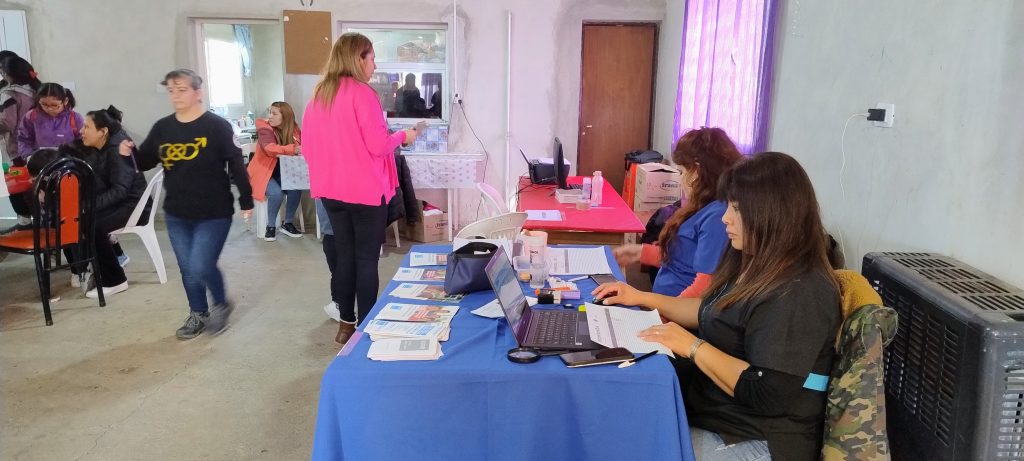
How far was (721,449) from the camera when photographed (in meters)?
1.54

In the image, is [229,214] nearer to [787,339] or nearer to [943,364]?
[787,339]

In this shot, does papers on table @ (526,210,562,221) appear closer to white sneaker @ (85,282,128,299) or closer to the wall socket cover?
the wall socket cover

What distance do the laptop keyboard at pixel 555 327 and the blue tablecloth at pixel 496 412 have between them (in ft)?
0.46

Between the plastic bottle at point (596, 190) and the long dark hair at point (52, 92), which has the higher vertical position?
the long dark hair at point (52, 92)

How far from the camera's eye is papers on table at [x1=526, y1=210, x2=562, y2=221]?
126 inches

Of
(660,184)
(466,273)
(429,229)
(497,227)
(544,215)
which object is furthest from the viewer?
(429,229)

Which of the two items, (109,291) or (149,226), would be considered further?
(149,226)

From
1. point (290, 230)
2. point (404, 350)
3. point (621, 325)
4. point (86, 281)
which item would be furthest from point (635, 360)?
point (290, 230)

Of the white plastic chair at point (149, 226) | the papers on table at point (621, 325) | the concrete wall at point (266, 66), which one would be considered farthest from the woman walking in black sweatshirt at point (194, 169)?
the concrete wall at point (266, 66)

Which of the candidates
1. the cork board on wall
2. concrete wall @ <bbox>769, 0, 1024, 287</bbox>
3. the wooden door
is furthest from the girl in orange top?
concrete wall @ <bbox>769, 0, 1024, 287</bbox>

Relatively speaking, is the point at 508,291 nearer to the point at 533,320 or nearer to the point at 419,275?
the point at 533,320

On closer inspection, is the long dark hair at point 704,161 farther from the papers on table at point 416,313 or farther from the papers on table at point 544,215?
the papers on table at point 544,215

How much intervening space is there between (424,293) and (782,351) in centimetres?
109

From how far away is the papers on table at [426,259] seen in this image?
2369 millimetres
